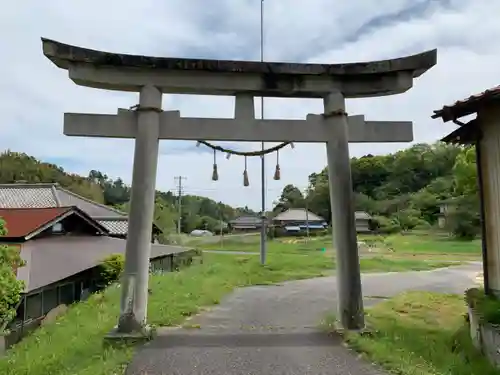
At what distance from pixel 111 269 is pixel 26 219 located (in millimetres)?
4020

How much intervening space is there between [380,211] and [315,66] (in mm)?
63800

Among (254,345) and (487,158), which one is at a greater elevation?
(487,158)

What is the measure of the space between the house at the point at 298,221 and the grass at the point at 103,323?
47099 millimetres

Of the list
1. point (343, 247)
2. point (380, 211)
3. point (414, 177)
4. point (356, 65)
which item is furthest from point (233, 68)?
point (414, 177)

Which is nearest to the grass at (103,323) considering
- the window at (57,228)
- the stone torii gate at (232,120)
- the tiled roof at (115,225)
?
the stone torii gate at (232,120)

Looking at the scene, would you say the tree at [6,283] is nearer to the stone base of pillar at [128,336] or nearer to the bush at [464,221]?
the stone base of pillar at [128,336]

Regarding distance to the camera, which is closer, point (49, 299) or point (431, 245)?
point (49, 299)

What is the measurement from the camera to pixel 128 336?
23.3 feet

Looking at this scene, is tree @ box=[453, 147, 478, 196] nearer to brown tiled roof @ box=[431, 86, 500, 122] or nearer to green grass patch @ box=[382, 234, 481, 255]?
brown tiled roof @ box=[431, 86, 500, 122]

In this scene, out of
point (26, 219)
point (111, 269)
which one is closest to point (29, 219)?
point (26, 219)

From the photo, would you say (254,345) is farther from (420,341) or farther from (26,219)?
(26,219)

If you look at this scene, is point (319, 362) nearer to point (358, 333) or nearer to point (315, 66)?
point (358, 333)

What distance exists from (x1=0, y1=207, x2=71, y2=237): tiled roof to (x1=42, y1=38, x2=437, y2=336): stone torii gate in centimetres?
894

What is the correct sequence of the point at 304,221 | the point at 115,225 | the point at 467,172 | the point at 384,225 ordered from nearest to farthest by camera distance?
the point at 467,172 < the point at 115,225 < the point at 384,225 < the point at 304,221
